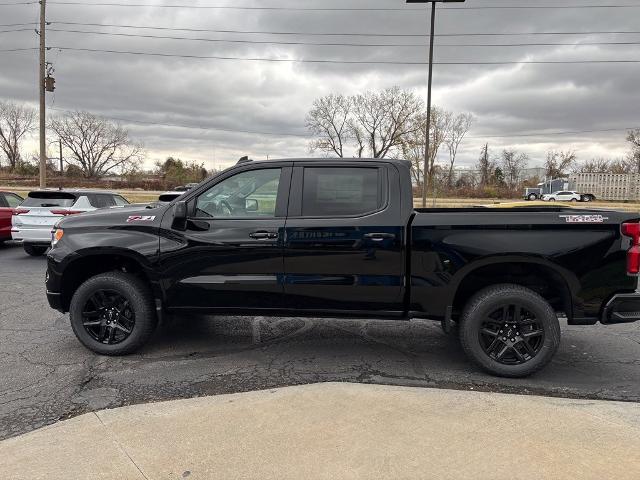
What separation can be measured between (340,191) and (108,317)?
254cm

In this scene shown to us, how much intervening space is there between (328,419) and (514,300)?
1917 millimetres

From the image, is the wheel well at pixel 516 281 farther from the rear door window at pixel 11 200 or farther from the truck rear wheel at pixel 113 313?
the rear door window at pixel 11 200

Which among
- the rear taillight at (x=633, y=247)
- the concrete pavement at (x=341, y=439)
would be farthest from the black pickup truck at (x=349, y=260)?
the concrete pavement at (x=341, y=439)

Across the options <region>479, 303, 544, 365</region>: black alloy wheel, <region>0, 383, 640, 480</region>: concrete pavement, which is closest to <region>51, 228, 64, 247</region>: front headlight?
<region>0, 383, 640, 480</region>: concrete pavement

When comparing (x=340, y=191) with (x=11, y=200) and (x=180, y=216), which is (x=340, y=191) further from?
(x=11, y=200)

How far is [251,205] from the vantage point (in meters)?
4.41

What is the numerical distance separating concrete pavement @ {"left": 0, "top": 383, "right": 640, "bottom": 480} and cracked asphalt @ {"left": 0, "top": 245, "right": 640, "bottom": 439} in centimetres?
34

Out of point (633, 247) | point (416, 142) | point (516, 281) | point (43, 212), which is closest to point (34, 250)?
point (43, 212)

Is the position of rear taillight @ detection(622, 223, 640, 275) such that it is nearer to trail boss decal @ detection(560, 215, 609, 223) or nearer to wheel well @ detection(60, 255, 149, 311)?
trail boss decal @ detection(560, 215, 609, 223)

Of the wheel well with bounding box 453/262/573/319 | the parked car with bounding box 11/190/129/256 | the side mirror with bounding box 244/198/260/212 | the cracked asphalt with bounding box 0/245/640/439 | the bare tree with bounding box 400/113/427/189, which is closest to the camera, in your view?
the cracked asphalt with bounding box 0/245/640/439

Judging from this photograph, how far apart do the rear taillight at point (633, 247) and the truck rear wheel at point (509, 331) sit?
0.73m

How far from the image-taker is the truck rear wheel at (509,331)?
158 inches

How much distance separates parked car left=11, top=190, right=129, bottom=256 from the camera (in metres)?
10.7

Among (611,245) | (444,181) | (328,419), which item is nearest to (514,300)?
(611,245)
